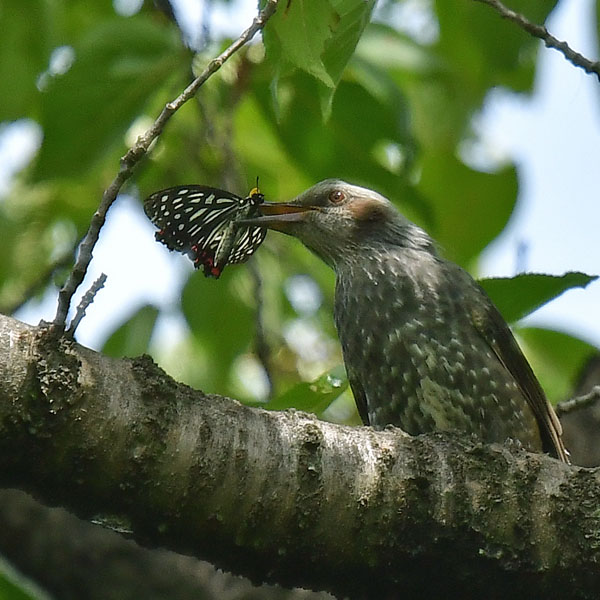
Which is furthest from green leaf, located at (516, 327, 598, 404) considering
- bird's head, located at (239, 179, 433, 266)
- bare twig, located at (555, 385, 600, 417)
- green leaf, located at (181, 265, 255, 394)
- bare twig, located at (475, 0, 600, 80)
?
bare twig, located at (475, 0, 600, 80)

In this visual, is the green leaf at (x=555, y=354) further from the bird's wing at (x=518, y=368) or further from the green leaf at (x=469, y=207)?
the bird's wing at (x=518, y=368)

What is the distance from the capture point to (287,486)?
8.09 feet

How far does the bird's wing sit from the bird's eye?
92 centimetres

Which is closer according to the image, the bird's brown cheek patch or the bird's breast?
the bird's breast

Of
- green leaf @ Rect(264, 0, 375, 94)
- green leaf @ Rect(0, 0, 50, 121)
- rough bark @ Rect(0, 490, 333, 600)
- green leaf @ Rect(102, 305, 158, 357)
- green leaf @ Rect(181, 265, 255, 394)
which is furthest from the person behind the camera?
rough bark @ Rect(0, 490, 333, 600)

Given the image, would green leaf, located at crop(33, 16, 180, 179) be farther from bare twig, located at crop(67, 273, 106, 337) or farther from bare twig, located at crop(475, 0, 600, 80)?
bare twig, located at crop(67, 273, 106, 337)

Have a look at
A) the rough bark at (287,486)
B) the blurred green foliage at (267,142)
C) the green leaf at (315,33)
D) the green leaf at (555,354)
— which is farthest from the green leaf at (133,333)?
the green leaf at (315,33)

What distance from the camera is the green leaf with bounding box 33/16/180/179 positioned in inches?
162

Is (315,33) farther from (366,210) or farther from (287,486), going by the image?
(366,210)

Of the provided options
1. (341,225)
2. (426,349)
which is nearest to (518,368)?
(426,349)

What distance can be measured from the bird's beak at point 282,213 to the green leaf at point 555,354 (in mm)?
1480

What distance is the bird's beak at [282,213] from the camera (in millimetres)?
4213

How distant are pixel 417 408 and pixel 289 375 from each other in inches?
89.6

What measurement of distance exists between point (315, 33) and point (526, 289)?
1.26 metres
